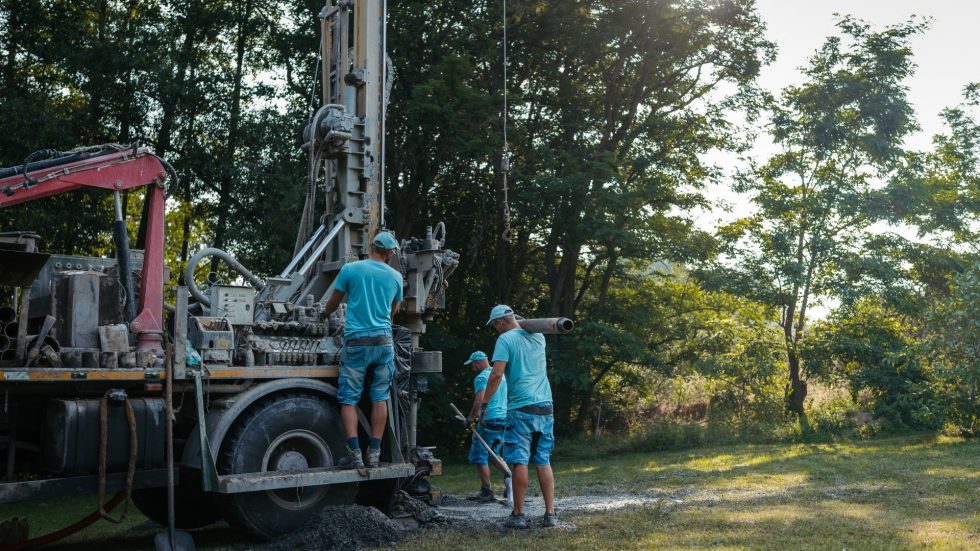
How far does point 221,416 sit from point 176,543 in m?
1.05

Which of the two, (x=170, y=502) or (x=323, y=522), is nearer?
(x=170, y=502)

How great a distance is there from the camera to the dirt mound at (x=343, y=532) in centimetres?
780

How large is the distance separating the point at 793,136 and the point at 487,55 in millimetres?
8810

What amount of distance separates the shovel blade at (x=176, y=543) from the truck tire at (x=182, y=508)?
4.71ft

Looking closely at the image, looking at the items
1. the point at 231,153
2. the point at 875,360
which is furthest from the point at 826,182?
the point at 231,153

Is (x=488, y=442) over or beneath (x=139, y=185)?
beneath

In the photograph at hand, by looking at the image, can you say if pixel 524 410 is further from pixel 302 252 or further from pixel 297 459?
pixel 302 252

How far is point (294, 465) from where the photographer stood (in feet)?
27.7

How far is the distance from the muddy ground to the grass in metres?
0.26

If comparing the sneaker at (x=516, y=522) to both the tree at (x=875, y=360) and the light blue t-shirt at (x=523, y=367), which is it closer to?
the light blue t-shirt at (x=523, y=367)

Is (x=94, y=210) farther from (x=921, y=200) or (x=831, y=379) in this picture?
(x=921, y=200)

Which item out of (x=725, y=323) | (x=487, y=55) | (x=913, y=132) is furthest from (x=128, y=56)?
(x=913, y=132)

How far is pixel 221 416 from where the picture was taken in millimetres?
8070

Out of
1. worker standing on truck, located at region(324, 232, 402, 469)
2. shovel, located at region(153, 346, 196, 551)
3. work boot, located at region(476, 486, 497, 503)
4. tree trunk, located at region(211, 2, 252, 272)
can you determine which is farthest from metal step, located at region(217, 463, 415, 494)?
tree trunk, located at region(211, 2, 252, 272)
